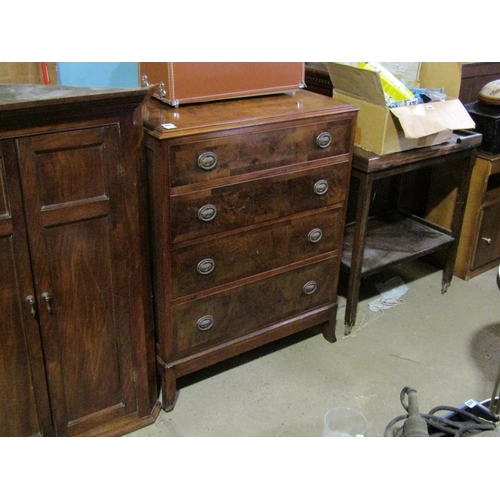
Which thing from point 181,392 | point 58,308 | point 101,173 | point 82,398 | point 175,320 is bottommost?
point 181,392

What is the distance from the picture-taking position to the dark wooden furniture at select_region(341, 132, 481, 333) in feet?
8.03

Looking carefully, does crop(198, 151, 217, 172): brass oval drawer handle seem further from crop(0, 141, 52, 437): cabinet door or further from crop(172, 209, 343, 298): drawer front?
crop(0, 141, 52, 437): cabinet door

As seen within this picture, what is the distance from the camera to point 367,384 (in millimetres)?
2404

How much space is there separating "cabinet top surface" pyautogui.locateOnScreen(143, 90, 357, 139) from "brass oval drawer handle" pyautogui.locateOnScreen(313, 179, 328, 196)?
26 cm

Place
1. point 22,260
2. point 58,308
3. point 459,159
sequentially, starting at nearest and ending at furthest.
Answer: point 22,260, point 58,308, point 459,159

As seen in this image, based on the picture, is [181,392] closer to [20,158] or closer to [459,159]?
[20,158]

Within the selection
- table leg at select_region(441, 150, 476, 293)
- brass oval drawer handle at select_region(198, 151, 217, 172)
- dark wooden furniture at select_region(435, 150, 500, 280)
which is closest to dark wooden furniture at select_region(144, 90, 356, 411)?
brass oval drawer handle at select_region(198, 151, 217, 172)

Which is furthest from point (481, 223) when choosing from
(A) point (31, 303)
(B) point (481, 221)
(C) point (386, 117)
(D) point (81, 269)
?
(A) point (31, 303)

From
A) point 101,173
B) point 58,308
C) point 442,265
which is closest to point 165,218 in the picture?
point 101,173

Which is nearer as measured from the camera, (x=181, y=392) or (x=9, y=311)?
(x=9, y=311)

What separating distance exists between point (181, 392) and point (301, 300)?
0.60m

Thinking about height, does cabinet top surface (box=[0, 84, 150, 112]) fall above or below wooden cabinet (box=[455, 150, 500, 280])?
above

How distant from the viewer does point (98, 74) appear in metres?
2.33

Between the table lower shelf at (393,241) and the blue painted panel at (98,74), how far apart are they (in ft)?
3.93
